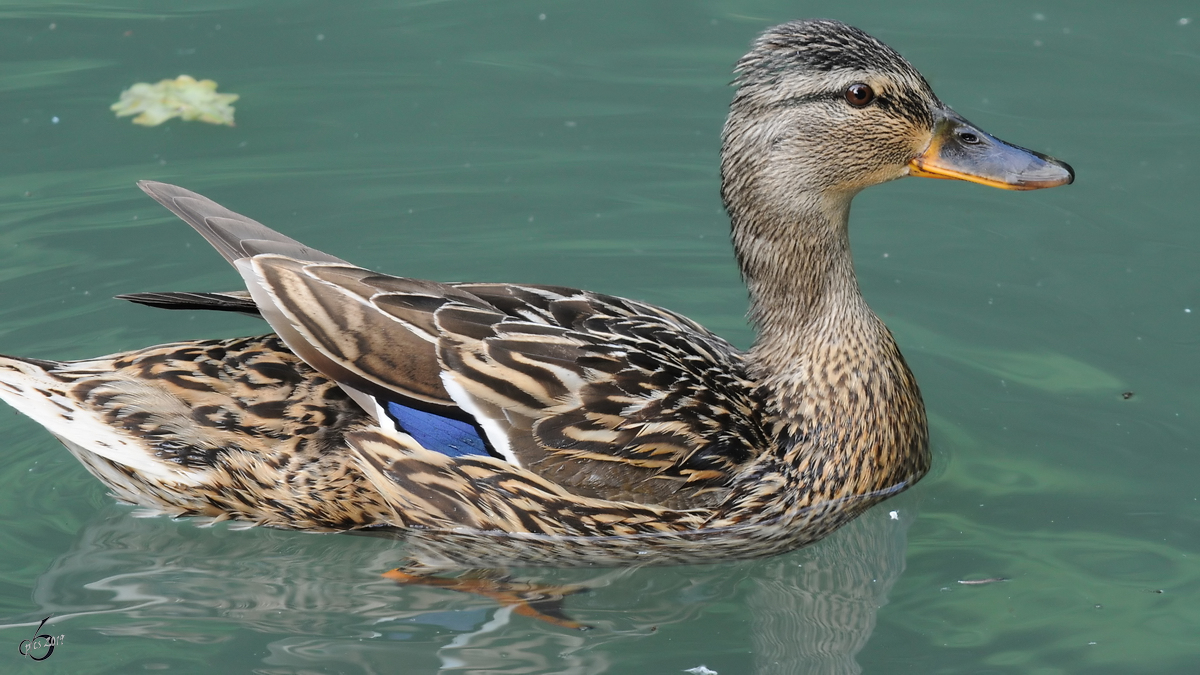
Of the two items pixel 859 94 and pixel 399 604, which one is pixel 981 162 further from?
pixel 399 604

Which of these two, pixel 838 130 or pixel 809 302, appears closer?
pixel 838 130

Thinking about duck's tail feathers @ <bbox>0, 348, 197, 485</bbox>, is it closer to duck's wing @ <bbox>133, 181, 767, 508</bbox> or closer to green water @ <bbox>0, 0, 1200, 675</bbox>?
green water @ <bbox>0, 0, 1200, 675</bbox>

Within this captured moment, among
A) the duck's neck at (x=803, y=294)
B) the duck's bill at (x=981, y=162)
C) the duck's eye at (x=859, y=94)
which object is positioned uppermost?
the duck's eye at (x=859, y=94)

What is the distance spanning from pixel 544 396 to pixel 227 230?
4.75ft

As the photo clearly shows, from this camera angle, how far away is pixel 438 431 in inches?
215

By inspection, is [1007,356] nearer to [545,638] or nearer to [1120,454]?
[1120,454]

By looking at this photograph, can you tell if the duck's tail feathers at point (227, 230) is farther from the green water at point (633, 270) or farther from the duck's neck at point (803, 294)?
the duck's neck at point (803, 294)

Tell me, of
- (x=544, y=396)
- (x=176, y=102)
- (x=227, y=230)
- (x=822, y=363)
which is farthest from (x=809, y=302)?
(x=176, y=102)

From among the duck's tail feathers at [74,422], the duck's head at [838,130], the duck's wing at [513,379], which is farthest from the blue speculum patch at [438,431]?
the duck's head at [838,130]

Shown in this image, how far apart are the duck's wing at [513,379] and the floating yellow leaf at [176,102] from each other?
3388 mm

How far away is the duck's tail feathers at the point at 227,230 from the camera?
5633mm

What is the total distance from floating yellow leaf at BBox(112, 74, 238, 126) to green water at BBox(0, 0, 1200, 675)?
9cm

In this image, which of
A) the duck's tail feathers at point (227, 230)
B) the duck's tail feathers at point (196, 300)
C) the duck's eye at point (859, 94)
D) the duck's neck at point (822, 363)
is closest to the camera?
the duck's tail feathers at point (196, 300)

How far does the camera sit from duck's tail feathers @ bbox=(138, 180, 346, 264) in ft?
18.5
